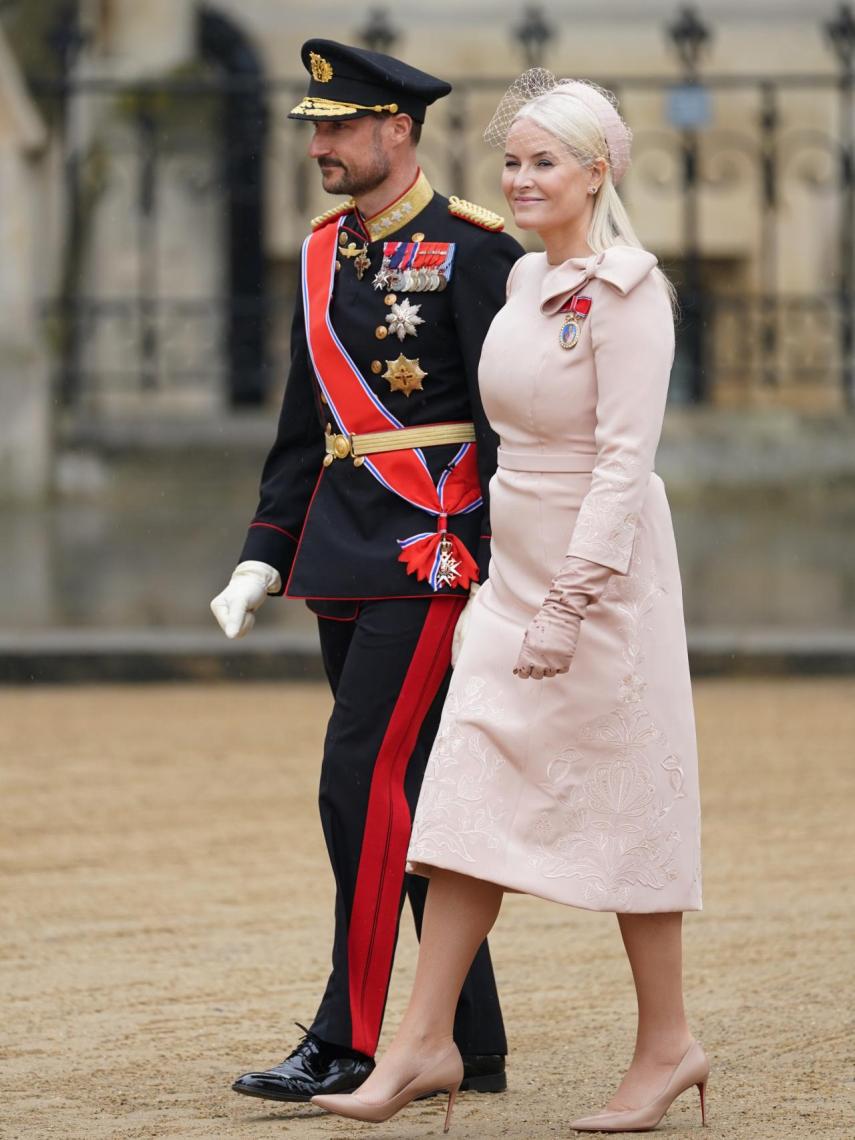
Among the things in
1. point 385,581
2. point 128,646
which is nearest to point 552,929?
point 385,581

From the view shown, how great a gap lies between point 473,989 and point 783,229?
12.2 m

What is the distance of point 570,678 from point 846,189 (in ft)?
35.9

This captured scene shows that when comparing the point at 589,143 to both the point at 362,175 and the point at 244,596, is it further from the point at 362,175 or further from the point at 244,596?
the point at 244,596

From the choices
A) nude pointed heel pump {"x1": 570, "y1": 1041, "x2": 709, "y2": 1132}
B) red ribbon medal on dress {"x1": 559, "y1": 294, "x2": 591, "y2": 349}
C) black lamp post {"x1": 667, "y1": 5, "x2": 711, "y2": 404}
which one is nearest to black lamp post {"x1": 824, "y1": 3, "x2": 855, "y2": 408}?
black lamp post {"x1": 667, "y1": 5, "x2": 711, "y2": 404}

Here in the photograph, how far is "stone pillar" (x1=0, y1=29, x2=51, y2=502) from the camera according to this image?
13422mm

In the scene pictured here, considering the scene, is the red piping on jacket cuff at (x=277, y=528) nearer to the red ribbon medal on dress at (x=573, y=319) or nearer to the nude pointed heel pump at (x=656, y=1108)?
the red ribbon medal on dress at (x=573, y=319)

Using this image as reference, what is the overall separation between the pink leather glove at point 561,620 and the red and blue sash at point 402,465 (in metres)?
0.47

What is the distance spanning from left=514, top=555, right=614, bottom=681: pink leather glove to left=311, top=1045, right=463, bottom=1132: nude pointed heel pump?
60 centimetres

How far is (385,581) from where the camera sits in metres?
4.11

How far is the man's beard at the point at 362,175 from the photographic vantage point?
13.5ft

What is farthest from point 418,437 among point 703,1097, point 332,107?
point 703,1097

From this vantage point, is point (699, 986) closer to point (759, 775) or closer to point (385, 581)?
point (385, 581)

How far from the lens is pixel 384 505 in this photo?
4145 millimetres

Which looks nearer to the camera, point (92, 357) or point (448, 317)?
point (448, 317)
